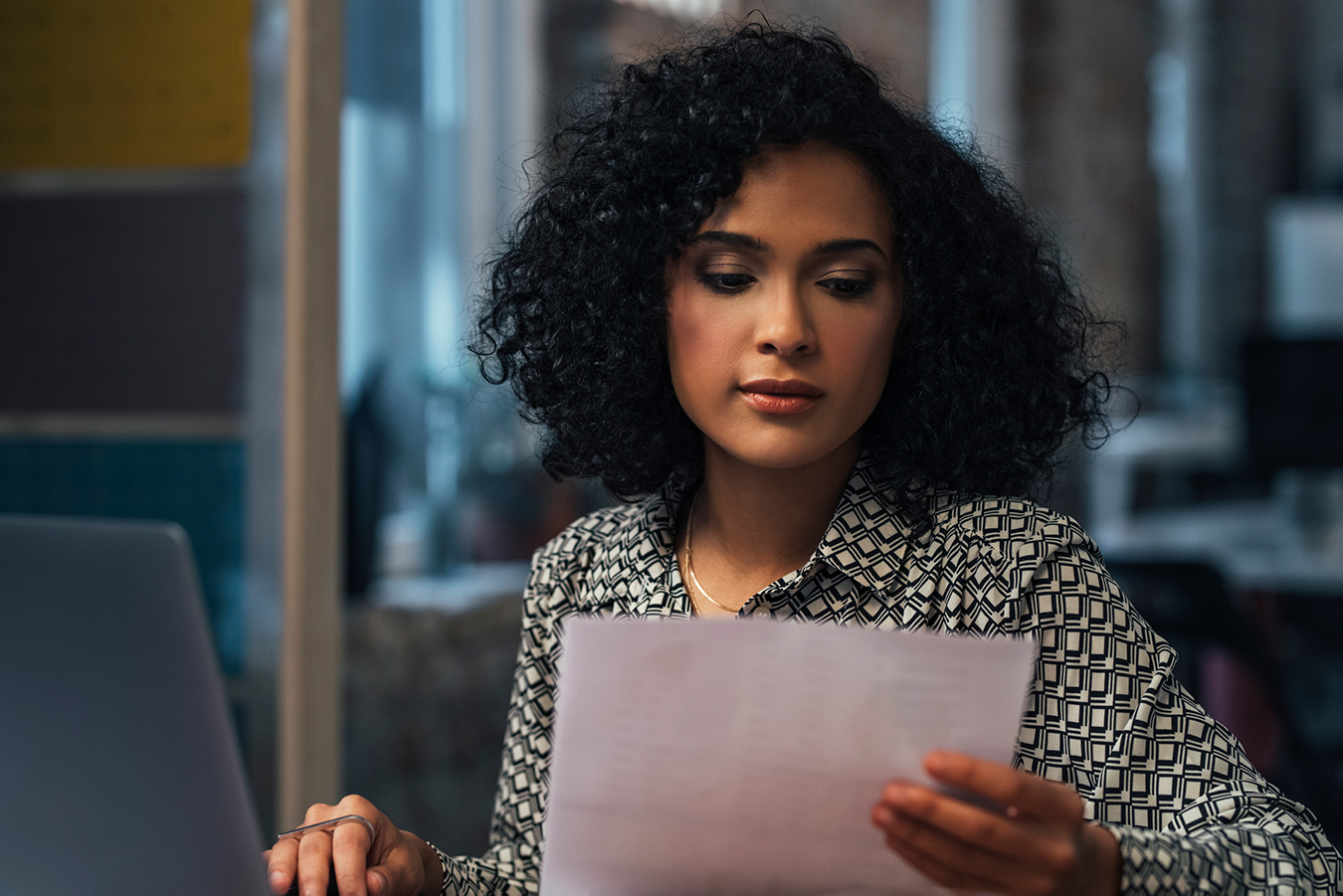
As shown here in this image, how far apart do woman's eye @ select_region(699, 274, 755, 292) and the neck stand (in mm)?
145

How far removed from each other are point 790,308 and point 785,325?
0.01 meters

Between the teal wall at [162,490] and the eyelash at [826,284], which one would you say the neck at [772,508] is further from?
the teal wall at [162,490]

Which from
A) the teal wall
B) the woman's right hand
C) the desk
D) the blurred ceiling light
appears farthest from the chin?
the blurred ceiling light

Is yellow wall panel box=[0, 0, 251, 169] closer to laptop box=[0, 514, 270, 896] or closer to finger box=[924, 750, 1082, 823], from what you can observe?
laptop box=[0, 514, 270, 896]

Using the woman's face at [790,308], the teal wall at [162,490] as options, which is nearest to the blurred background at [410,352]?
the teal wall at [162,490]

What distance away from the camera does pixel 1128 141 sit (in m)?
5.25

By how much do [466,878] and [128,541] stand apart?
1.61 ft

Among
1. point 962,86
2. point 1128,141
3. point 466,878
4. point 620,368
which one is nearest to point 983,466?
point 620,368

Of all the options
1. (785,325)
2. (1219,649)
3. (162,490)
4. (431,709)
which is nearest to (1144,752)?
(785,325)

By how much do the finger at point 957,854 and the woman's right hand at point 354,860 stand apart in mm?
367

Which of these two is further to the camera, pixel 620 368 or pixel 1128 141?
pixel 1128 141

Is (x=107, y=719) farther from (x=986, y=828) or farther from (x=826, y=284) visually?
(x=826, y=284)

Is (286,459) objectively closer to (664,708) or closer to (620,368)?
(620,368)

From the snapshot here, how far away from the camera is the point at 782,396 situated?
2.91 ft
